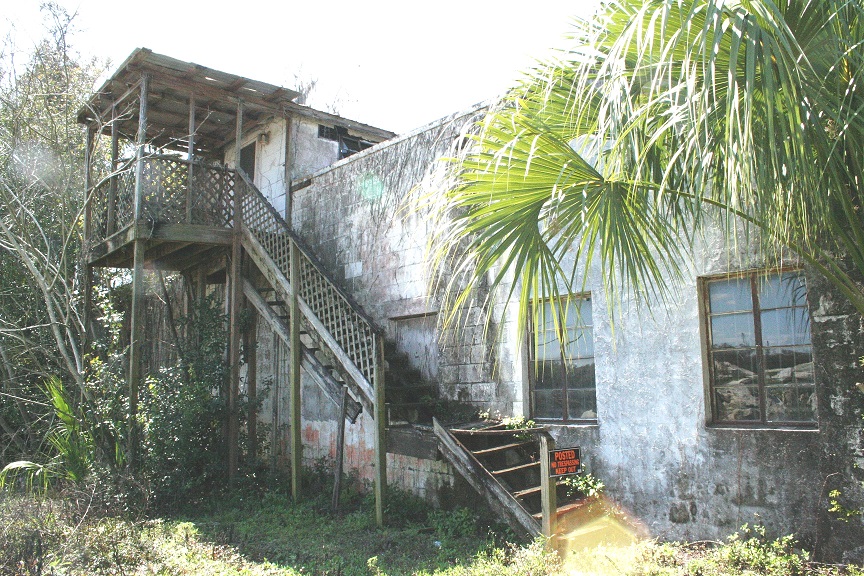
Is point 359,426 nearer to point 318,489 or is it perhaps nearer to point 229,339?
point 318,489

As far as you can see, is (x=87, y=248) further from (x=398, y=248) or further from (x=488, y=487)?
(x=488, y=487)

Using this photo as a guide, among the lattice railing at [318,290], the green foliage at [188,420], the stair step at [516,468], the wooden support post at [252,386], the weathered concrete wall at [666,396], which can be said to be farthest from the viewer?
the wooden support post at [252,386]

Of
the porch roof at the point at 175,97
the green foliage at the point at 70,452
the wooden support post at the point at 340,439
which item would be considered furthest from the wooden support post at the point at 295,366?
the porch roof at the point at 175,97

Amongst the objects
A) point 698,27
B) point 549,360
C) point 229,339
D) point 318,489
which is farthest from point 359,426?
point 698,27

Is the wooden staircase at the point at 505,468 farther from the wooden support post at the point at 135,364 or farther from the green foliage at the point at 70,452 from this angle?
the green foliage at the point at 70,452

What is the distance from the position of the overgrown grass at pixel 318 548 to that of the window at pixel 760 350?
106 cm

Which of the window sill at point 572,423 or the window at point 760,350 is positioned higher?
the window at point 760,350

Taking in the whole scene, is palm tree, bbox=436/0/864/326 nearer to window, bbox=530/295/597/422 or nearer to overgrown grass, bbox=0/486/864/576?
overgrown grass, bbox=0/486/864/576

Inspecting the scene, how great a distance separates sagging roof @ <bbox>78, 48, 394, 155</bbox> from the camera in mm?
9789

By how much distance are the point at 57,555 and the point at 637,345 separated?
576 cm

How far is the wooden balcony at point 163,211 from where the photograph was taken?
32.1ft

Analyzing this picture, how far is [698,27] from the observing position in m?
4.11

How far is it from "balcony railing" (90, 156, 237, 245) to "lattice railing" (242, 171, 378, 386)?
426 millimetres

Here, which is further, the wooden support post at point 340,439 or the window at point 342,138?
the window at point 342,138
